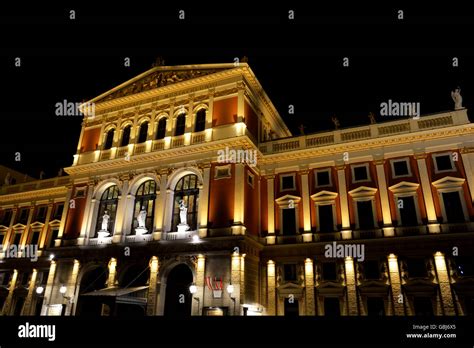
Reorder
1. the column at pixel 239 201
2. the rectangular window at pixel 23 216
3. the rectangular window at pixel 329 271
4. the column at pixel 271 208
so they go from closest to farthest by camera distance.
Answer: the column at pixel 239 201 < the rectangular window at pixel 329 271 < the column at pixel 271 208 < the rectangular window at pixel 23 216

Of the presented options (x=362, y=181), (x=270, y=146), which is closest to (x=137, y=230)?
(x=270, y=146)

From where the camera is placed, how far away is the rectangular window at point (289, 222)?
24.7m

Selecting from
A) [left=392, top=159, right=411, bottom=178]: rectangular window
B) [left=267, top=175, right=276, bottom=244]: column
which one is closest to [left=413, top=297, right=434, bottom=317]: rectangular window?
[left=392, top=159, right=411, bottom=178]: rectangular window

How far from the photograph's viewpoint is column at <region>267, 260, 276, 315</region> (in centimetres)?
2281

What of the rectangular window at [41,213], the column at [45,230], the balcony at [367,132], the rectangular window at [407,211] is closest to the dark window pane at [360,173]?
the balcony at [367,132]

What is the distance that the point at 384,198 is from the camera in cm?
2277

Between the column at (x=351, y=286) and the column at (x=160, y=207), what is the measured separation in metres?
12.3

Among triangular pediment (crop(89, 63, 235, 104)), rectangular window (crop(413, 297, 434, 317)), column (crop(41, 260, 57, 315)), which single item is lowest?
rectangular window (crop(413, 297, 434, 317))

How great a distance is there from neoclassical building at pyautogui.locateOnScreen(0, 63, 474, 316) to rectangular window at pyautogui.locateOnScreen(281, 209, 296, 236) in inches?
2.9

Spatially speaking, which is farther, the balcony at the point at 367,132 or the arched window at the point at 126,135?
the arched window at the point at 126,135

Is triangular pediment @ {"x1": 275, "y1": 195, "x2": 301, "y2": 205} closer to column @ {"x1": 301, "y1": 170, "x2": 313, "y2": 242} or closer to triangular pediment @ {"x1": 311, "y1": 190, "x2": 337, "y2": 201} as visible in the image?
column @ {"x1": 301, "y1": 170, "x2": 313, "y2": 242}

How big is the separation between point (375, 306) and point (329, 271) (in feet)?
10.7

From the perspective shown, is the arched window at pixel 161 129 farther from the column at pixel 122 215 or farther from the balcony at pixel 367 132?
the balcony at pixel 367 132

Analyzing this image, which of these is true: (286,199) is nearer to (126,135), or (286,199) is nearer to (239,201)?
(239,201)
